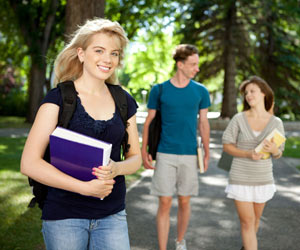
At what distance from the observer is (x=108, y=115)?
8.73 ft

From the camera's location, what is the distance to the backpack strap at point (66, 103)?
2.47 meters

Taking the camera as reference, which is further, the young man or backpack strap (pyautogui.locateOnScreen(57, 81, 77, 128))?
the young man

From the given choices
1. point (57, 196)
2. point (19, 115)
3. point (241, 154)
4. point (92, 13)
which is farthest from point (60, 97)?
point (19, 115)

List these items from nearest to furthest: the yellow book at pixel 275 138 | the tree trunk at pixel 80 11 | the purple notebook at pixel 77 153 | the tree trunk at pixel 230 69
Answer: the purple notebook at pixel 77 153 < the yellow book at pixel 275 138 < the tree trunk at pixel 80 11 < the tree trunk at pixel 230 69

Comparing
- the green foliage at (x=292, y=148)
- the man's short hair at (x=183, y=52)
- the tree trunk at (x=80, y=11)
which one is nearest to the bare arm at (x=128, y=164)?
the man's short hair at (x=183, y=52)

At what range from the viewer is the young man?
191 inches

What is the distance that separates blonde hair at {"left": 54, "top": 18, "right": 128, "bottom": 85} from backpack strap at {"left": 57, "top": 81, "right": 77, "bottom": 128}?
0.68ft

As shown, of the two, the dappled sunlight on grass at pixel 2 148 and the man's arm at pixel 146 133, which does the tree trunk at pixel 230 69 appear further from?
the man's arm at pixel 146 133

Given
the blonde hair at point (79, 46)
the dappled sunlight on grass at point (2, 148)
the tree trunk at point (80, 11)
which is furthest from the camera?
the dappled sunlight on grass at point (2, 148)

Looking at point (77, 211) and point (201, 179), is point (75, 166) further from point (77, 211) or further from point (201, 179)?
point (201, 179)

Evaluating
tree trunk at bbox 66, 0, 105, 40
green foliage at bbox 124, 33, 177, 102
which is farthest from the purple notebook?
green foliage at bbox 124, 33, 177, 102

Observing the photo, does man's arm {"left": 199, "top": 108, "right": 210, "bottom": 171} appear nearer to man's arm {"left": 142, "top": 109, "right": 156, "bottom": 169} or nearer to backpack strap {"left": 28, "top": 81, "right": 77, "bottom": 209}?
man's arm {"left": 142, "top": 109, "right": 156, "bottom": 169}

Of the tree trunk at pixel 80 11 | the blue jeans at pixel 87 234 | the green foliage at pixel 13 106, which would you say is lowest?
the green foliage at pixel 13 106

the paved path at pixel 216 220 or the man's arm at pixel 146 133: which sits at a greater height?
the man's arm at pixel 146 133
